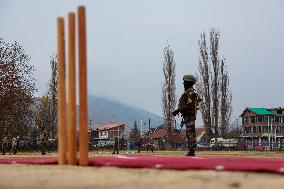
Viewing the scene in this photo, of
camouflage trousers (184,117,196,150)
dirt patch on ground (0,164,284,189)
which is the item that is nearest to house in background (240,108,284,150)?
camouflage trousers (184,117,196,150)

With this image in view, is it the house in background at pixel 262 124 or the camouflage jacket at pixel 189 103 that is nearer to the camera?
the camouflage jacket at pixel 189 103

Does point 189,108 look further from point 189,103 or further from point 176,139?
point 176,139

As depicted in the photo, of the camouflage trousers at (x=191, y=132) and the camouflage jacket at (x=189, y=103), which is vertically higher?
the camouflage jacket at (x=189, y=103)

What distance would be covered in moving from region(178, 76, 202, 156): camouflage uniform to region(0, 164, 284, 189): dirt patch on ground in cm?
648

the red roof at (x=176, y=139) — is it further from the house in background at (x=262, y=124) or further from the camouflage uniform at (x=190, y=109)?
the camouflage uniform at (x=190, y=109)

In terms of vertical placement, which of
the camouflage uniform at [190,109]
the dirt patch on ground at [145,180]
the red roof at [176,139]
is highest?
the camouflage uniform at [190,109]

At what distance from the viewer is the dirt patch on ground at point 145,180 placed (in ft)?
12.2

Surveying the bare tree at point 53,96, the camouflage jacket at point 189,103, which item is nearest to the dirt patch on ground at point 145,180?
the camouflage jacket at point 189,103

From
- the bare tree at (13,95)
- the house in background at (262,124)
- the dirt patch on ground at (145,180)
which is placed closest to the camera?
the dirt patch on ground at (145,180)

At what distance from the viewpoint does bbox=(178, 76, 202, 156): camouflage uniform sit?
1109cm

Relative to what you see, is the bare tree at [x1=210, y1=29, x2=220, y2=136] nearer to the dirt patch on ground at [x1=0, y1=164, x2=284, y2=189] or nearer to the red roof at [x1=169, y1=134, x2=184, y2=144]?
the red roof at [x1=169, y1=134, x2=184, y2=144]

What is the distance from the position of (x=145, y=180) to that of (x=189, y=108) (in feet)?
23.6

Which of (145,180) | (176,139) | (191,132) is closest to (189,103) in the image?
(191,132)

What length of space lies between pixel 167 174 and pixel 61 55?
273cm
